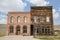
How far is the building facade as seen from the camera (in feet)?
122

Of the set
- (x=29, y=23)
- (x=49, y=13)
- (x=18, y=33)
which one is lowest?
(x=18, y=33)

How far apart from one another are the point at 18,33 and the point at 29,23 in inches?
155

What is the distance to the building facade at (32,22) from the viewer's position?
3709 centimetres

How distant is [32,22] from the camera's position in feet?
123

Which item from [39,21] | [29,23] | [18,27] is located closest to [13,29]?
[18,27]

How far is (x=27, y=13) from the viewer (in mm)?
37812

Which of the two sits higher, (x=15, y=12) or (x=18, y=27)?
(x=15, y=12)

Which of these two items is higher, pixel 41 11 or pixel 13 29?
pixel 41 11

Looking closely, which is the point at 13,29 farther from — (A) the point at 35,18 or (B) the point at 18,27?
(A) the point at 35,18

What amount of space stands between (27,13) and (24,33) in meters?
5.36

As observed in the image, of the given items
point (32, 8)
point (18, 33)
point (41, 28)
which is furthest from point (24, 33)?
point (32, 8)

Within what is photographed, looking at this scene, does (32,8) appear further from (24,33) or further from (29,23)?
(24,33)

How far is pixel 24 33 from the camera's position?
1467 inches

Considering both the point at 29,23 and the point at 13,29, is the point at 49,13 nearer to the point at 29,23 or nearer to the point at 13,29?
the point at 29,23
